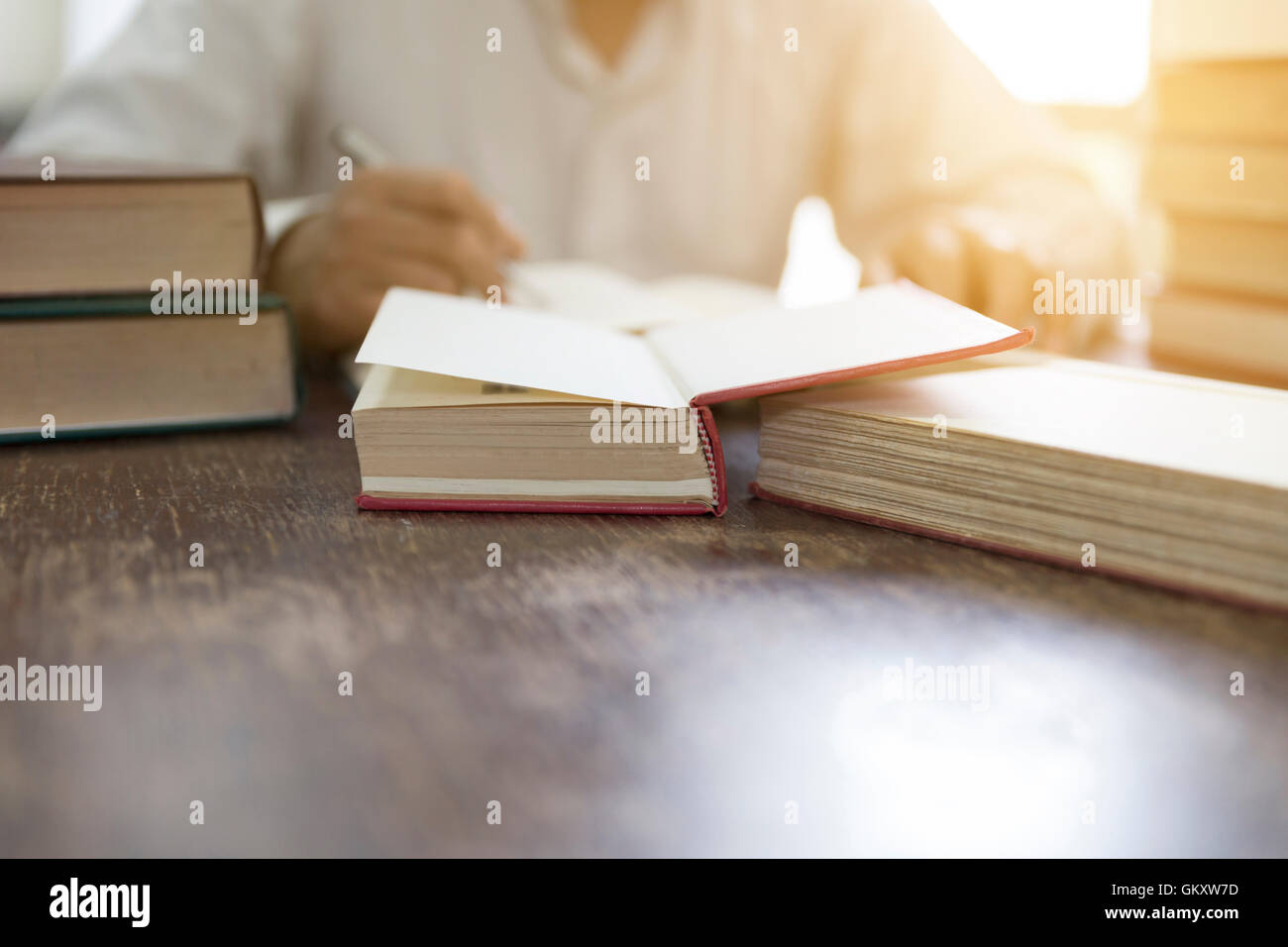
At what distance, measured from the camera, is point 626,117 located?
1.38m

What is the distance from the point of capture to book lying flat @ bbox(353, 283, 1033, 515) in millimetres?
490

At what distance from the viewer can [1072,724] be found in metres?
0.33

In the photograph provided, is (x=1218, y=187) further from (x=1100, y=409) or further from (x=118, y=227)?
(x=118, y=227)

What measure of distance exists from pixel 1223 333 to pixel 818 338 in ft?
2.02

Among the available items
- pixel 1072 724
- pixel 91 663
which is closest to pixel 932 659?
pixel 1072 724

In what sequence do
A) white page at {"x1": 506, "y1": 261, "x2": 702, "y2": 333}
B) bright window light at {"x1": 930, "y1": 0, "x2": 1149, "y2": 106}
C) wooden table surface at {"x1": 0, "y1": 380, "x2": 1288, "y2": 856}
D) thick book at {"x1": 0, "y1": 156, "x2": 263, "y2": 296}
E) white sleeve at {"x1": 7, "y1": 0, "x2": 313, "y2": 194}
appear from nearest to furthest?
wooden table surface at {"x1": 0, "y1": 380, "x2": 1288, "y2": 856} → thick book at {"x1": 0, "y1": 156, "x2": 263, "y2": 296} → white page at {"x1": 506, "y1": 261, "x2": 702, "y2": 333} → white sleeve at {"x1": 7, "y1": 0, "x2": 313, "y2": 194} → bright window light at {"x1": 930, "y1": 0, "x2": 1149, "y2": 106}

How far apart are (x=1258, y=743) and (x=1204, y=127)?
2.80 feet

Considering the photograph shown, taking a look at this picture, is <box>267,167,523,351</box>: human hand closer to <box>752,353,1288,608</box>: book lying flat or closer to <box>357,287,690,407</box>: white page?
<box>357,287,690,407</box>: white page

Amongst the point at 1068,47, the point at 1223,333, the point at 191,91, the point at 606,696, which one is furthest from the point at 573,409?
the point at 1068,47

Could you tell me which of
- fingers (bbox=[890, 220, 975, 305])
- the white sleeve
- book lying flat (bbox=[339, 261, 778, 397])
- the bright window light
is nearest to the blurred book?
fingers (bbox=[890, 220, 975, 305])

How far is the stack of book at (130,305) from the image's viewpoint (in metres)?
0.62

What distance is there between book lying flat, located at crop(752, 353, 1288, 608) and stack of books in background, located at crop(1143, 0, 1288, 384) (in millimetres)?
471

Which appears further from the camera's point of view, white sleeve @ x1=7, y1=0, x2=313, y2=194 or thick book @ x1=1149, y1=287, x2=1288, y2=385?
white sleeve @ x1=7, y1=0, x2=313, y2=194

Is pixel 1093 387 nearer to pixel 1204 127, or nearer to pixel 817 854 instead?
pixel 817 854
